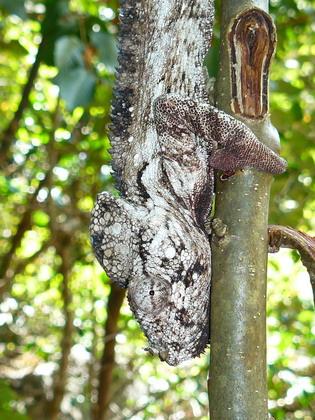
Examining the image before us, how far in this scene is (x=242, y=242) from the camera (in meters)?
1.15

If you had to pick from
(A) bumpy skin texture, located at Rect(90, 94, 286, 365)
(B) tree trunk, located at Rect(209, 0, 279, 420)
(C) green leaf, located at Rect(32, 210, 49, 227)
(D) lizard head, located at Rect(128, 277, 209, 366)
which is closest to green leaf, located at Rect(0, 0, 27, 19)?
(A) bumpy skin texture, located at Rect(90, 94, 286, 365)

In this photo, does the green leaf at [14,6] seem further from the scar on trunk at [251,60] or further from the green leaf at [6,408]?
the green leaf at [6,408]

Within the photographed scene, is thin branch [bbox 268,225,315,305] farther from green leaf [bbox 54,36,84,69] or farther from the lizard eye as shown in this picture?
green leaf [bbox 54,36,84,69]

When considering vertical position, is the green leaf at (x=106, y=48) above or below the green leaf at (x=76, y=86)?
above

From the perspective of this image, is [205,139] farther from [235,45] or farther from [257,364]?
[257,364]

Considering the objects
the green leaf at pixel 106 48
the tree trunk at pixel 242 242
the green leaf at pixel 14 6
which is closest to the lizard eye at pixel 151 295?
the tree trunk at pixel 242 242

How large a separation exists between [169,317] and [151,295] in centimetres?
7

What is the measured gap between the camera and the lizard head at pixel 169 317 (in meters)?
1.35

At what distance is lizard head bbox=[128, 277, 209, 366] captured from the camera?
1354mm

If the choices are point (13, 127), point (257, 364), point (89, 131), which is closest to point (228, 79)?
point (257, 364)

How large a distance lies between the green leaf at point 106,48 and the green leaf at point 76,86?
0.08 metres

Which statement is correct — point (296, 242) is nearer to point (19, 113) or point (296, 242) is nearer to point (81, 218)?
point (19, 113)

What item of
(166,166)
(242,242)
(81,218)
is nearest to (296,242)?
(242,242)

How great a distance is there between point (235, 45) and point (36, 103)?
9.41 ft
